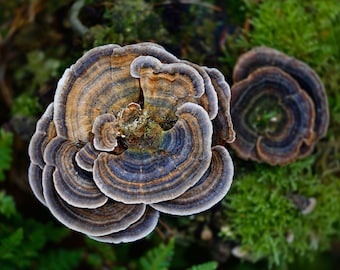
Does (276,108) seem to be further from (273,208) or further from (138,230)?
(138,230)

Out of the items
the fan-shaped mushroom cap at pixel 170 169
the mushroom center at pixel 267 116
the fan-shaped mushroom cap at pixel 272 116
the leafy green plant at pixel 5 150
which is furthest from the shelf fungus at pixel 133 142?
the leafy green plant at pixel 5 150

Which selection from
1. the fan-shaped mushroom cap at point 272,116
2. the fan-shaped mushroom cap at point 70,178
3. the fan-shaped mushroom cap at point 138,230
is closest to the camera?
the fan-shaped mushroom cap at point 70,178

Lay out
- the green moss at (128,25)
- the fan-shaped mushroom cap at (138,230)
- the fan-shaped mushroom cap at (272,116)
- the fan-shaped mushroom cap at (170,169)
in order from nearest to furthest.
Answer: the fan-shaped mushroom cap at (170,169), the fan-shaped mushroom cap at (138,230), the fan-shaped mushroom cap at (272,116), the green moss at (128,25)

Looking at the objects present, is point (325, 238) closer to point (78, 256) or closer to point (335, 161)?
point (335, 161)

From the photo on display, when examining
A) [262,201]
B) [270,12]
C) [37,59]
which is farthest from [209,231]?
[37,59]

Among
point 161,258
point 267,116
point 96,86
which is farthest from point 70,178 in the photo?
point 267,116

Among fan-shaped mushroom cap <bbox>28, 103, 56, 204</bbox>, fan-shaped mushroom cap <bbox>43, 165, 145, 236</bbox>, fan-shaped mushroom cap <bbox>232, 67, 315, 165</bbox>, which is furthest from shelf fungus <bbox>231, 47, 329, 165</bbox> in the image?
fan-shaped mushroom cap <bbox>28, 103, 56, 204</bbox>

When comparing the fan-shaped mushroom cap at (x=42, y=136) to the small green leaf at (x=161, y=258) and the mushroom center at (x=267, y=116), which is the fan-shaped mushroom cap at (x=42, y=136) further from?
the mushroom center at (x=267, y=116)
